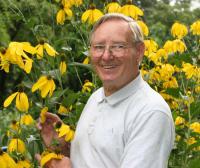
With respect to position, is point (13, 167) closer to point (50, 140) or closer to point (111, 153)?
point (50, 140)

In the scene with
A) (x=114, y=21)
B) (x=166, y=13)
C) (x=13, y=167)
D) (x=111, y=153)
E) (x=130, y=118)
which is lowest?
(x=166, y=13)

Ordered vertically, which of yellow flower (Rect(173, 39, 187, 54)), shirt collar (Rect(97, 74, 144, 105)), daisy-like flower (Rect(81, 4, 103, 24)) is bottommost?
yellow flower (Rect(173, 39, 187, 54))

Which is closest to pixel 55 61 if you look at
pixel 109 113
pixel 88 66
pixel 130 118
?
pixel 88 66

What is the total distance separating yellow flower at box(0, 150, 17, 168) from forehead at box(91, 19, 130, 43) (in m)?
0.55

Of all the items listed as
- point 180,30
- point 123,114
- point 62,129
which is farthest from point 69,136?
point 180,30

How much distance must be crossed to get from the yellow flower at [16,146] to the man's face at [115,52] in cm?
50

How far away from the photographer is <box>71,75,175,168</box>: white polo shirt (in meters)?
1.40

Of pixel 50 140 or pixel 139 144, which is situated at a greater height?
pixel 139 144

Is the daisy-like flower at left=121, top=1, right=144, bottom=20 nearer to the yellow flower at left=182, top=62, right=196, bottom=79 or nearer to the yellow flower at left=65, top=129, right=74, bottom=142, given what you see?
the yellow flower at left=182, top=62, right=196, bottom=79

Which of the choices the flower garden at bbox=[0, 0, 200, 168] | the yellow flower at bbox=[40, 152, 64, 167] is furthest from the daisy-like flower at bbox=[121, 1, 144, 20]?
the yellow flower at bbox=[40, 152, 64, 167]

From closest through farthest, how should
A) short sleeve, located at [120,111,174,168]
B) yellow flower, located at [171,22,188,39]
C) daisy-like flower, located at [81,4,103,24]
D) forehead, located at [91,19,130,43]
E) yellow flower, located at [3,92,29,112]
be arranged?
short sleeve, located at [120,111,174,168] → forehead, located at [91,19,130,43] → yellow flower, located at [3,92,29,112] → daisy-like flower, located at [81,4,103,24] → yellow flower, located at [171,22,188,39]

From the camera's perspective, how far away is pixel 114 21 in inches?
61.0

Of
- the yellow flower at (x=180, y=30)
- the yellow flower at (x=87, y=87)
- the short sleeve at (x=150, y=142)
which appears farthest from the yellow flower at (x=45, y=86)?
the yellow flower at (x=180, y=30)

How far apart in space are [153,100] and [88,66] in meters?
0.73
